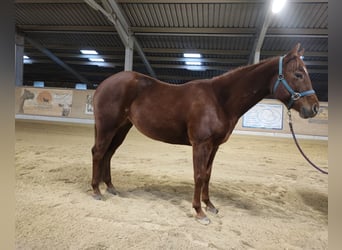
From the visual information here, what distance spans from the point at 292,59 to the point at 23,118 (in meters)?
10.3

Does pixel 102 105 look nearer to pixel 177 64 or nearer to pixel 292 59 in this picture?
pixel 292 59

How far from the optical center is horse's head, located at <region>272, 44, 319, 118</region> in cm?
222

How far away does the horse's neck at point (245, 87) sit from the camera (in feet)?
7.99

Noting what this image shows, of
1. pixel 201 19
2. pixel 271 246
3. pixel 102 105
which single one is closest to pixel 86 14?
pixel 201 19

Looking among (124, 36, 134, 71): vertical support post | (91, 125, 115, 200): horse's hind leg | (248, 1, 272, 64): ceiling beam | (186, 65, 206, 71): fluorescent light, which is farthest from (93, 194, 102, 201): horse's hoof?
(186, 65, 206, 71): fluorescent light

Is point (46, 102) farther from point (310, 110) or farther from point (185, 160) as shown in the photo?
point (310, 110)

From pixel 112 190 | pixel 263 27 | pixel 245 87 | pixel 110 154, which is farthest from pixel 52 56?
pixel 245 87

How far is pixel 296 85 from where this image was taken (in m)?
2.26

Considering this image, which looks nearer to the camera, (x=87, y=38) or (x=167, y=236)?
(x=167, y=236)

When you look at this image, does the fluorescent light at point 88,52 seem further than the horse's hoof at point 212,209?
Yes

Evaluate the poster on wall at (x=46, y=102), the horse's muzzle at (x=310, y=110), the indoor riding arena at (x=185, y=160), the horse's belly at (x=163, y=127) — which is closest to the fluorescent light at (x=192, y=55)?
the indoor riding arena at (x=185, y=160)

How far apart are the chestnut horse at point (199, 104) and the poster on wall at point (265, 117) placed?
6639mm

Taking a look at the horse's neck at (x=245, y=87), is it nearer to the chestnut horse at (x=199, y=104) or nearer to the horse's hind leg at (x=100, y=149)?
the chestnut horse at (x=199, y=104)

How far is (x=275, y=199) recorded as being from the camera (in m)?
3.08
